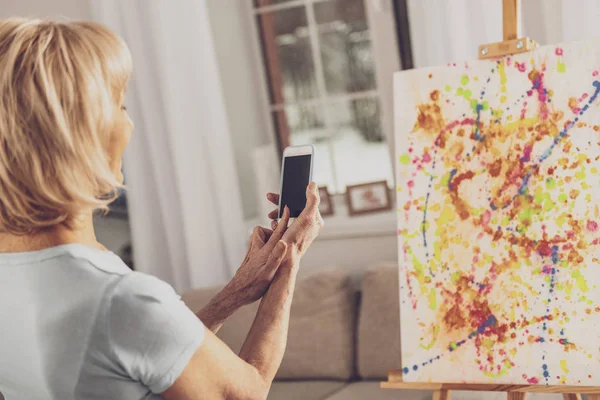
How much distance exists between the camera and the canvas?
173 centimetres

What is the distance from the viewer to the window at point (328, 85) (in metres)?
3.40

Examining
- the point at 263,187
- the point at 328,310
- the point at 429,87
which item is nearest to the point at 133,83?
the point at 263,187

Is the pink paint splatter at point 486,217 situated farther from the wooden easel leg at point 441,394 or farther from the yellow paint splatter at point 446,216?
the wooden easel leg at point 441,394

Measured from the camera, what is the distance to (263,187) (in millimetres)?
3365

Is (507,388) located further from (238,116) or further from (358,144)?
(238,116)

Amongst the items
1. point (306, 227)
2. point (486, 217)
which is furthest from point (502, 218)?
point (306, 227)

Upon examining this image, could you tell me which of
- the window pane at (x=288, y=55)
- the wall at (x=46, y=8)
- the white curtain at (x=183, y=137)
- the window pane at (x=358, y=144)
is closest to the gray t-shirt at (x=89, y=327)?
the white curtain at (x=183, y=137)

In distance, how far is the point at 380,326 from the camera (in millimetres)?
2740

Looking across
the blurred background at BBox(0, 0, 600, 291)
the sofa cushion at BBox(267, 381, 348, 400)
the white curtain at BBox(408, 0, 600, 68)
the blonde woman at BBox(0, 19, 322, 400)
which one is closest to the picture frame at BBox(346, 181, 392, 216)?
the blurred background at BBox(0, 0, 600, 291)

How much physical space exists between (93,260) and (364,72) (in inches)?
101

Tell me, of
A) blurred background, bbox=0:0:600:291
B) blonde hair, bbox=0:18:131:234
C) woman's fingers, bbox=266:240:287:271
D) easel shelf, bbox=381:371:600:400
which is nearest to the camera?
blonde hair, bbox=0:18:131:234

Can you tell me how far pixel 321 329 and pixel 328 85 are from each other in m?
1.21

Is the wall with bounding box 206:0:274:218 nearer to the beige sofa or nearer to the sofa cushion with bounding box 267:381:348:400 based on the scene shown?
the beige sofa

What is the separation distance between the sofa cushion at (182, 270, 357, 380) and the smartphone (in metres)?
1.37
